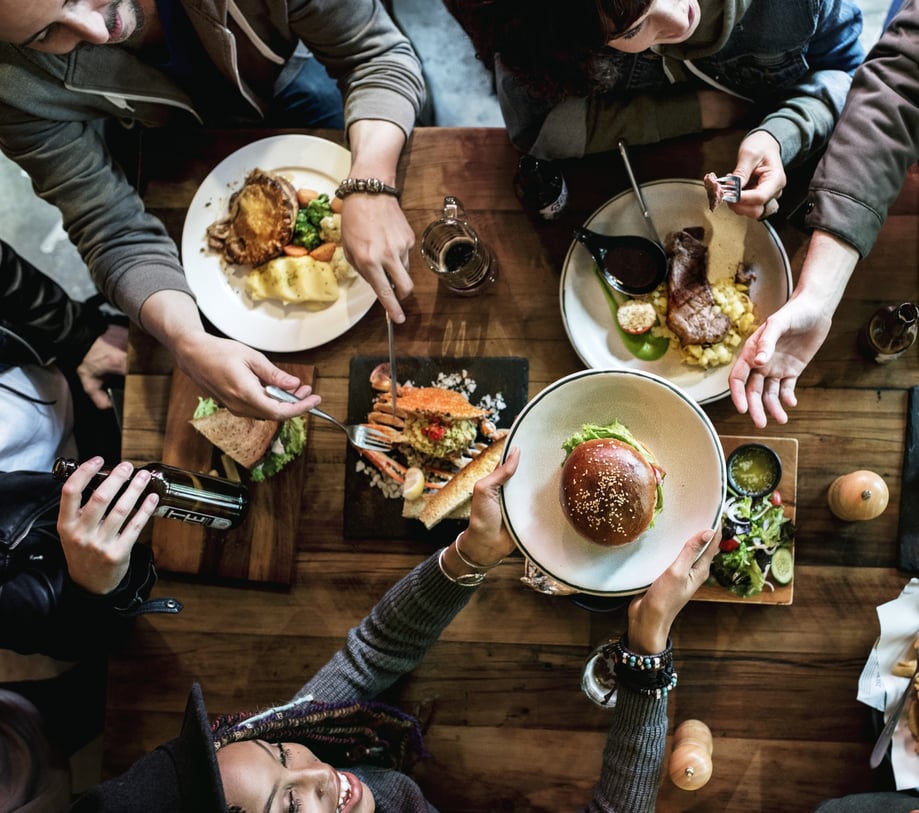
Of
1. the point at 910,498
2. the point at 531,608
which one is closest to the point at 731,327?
the point at 910,498

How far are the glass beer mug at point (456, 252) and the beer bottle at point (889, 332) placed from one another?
982 millimetres

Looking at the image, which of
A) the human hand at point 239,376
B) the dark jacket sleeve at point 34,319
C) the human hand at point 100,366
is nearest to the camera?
the human hand at point 239,376

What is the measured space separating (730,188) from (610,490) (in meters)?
0.77

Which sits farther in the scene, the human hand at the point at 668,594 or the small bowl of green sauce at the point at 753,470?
Answer: the small bowl of green sauce at the point at 753,470

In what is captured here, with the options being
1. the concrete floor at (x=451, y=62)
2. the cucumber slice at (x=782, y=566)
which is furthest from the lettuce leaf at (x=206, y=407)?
the concrete floor at (x=451, y=62)

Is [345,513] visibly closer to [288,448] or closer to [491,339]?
[288,448]

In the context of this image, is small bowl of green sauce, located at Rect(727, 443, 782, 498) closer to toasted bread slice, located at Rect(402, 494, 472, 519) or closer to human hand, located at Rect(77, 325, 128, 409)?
toasted bread slice, located at Rect(402, 494, 472, 519)

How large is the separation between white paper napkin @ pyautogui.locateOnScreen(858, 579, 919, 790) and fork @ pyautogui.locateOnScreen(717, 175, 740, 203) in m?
1.05

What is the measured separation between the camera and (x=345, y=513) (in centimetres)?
194

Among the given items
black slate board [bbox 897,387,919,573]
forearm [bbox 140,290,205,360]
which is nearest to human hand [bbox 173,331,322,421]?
forearm [bbox 140,290,205,360]

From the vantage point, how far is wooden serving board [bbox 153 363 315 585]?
6.37ft

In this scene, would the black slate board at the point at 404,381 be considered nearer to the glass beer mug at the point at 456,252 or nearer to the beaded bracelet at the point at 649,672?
the glass beer mug at the point at 456,252

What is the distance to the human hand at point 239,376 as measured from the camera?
69.9 inches

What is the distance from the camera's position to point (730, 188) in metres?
A: 1.63
